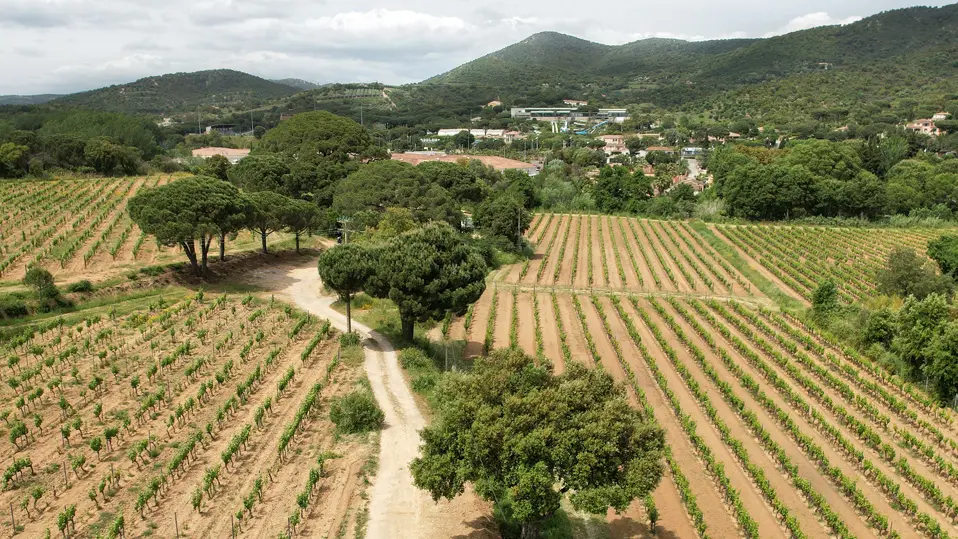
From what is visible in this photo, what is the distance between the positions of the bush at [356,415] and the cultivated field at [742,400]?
18.5 feet

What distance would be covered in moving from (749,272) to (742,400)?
22151 millimetres

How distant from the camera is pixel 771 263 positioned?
44031 millimetres

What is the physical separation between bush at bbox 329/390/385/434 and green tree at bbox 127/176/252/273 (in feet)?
50.7

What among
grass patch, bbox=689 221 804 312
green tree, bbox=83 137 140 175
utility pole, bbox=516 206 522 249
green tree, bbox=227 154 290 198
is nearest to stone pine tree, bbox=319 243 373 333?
utility pole, bbox=516 206 522 249

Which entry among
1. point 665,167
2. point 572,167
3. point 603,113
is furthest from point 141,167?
point 603,113

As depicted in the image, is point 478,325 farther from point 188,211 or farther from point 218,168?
point 218,168

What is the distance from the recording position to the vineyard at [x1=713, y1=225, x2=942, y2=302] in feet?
129

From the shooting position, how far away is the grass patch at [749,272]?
3489cm

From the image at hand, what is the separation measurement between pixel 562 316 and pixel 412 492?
1793 cm

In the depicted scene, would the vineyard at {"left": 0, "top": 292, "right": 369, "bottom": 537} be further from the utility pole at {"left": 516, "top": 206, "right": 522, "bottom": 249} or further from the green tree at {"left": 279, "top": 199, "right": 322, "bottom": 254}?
the utility pole at {"left": 516, "top": 206, "right": 522, "bottom": 249}

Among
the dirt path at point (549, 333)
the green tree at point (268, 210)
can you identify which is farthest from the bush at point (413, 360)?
the green tree at point (268, 210)

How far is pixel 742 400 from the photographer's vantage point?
22.0m

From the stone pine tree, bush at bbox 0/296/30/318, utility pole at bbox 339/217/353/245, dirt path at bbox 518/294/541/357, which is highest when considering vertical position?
the stone pine tree

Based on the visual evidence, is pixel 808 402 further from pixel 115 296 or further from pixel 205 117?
pixel 205 117
